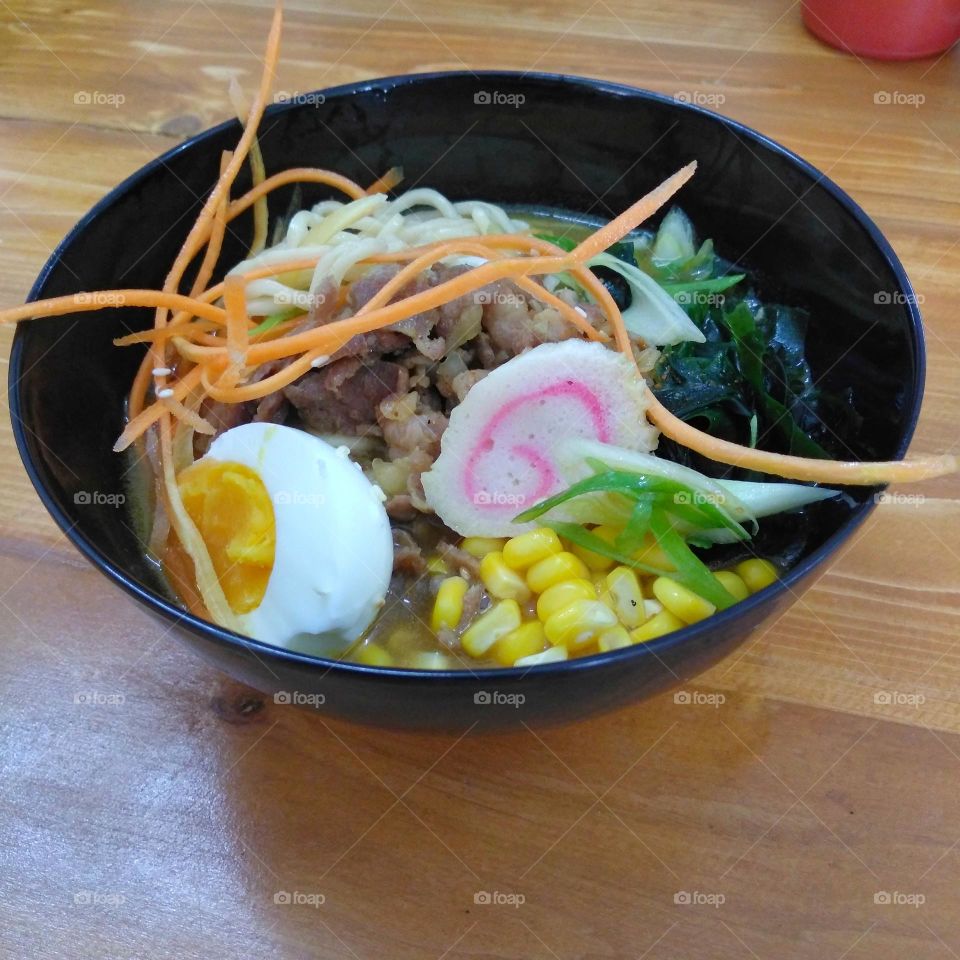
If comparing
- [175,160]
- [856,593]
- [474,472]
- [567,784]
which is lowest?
[567,784]

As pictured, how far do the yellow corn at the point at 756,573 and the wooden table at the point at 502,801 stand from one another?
0.11 m

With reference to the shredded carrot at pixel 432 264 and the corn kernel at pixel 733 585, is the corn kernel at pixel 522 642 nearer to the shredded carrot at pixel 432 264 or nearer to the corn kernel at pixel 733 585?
the corn kernel at pixel 733 585

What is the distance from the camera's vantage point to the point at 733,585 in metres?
1.39

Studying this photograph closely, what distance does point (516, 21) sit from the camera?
267 centimetres

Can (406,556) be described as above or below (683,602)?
below

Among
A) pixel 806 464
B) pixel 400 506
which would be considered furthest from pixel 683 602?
pixel 400 506

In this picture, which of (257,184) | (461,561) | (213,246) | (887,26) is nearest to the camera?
(461,561)

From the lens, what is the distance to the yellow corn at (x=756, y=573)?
4.63 ft

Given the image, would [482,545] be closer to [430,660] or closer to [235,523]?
[430,660]

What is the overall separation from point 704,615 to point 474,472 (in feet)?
1.41

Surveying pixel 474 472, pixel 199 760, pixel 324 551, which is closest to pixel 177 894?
pixel 199 760

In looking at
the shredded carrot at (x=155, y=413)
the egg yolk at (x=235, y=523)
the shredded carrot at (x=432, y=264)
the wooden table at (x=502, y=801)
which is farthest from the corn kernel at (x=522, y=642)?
the shredded carrot at (x=155, y=413)

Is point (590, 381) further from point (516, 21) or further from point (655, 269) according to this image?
point (516, 21)

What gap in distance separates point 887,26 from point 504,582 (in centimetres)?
207
